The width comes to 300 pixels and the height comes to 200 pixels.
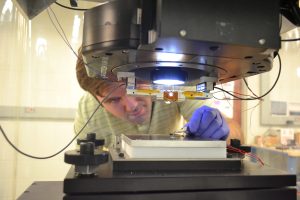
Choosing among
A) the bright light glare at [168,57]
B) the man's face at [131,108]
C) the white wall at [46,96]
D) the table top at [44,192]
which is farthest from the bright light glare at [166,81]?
the white wall at [46,96]

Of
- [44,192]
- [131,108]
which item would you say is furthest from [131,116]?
[44,192]

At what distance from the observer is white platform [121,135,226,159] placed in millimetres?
589

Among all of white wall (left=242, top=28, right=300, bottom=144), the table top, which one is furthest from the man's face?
white wall (left=242, top=28, right=300, bottom=144)

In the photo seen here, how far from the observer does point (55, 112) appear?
7.13 feet

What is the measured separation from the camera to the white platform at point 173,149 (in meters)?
0.59

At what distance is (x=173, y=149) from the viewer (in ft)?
1.96

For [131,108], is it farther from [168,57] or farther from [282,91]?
[282,91]

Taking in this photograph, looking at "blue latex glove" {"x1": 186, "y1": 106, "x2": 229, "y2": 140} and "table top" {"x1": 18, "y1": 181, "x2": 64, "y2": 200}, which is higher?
"blue latex glove" {"x1": 186, "y1": 106, "x2": 229, "y2": 140}

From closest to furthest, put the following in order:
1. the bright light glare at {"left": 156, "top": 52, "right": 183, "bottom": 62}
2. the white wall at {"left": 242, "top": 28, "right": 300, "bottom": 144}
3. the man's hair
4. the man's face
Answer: the bright light glare at {"left": 156, "top": 52, "right": 183, "bottom": 62}
the man's hair
the man's face
the white wall at {"left": 242, "top": 28, "right": 300, "bottom": 144}

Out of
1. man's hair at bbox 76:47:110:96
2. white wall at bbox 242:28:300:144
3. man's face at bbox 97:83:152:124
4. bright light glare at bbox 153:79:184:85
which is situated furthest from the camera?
white wall at bbox 242:28:300:144

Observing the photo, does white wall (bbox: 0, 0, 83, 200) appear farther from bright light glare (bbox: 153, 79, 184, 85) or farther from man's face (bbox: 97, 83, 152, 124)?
bright light glare (bbox: 153, 79, 184, 85)

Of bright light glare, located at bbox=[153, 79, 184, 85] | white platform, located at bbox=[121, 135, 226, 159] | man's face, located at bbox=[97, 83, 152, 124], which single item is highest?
bright light glare, located at bbox=[153, 79, 184, 85]

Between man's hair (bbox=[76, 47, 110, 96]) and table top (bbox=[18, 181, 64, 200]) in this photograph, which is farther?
man's hair (bbox=[76, 47, 110, 96])

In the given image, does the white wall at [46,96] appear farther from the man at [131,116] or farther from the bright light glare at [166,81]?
the bright light glare at [166,81]
